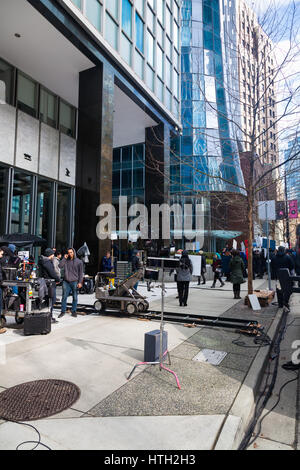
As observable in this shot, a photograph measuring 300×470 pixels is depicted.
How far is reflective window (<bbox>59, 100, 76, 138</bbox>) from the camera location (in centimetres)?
1698

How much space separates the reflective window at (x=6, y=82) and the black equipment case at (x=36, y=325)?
11.0 meters

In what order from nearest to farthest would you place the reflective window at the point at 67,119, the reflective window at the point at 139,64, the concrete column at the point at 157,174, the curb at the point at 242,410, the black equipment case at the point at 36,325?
the curb at the point at 242,410 → the black equipment case at the point at 36,325 → the reflective window at the point at 67,119 → the reflective window at the point at 139,64 → the concrete column at the point at 157,174

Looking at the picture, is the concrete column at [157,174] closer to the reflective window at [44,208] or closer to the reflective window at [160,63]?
the reflective window at [160,63]

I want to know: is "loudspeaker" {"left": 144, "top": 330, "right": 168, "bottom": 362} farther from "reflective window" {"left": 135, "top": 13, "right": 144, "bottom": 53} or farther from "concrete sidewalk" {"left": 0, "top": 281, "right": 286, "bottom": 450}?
"reflective window" {"left": 135, "top": 13, "right": 144, "bottom": 53}

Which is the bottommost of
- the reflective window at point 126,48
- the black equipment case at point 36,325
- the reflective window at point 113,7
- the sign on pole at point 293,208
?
the black equipment case at point 36,325

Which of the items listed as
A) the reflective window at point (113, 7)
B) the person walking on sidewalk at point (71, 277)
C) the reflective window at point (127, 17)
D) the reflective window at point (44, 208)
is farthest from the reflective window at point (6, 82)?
the person walking on sidewalk at point (71, 277)

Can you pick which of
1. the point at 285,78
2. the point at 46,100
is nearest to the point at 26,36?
the point at 46,100

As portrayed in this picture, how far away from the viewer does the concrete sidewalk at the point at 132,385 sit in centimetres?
293

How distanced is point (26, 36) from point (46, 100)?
11.8 ft

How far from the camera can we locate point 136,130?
902 inches

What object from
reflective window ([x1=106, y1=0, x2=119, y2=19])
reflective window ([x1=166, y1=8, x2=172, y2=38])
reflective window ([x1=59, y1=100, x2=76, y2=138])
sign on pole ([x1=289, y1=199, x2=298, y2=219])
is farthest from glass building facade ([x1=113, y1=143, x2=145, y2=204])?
reflective window ([x1=106, y1=0, x2=119, y2=19])

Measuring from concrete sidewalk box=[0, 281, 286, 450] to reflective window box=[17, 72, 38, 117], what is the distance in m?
11.8

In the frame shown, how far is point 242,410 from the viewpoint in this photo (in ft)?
11.4
